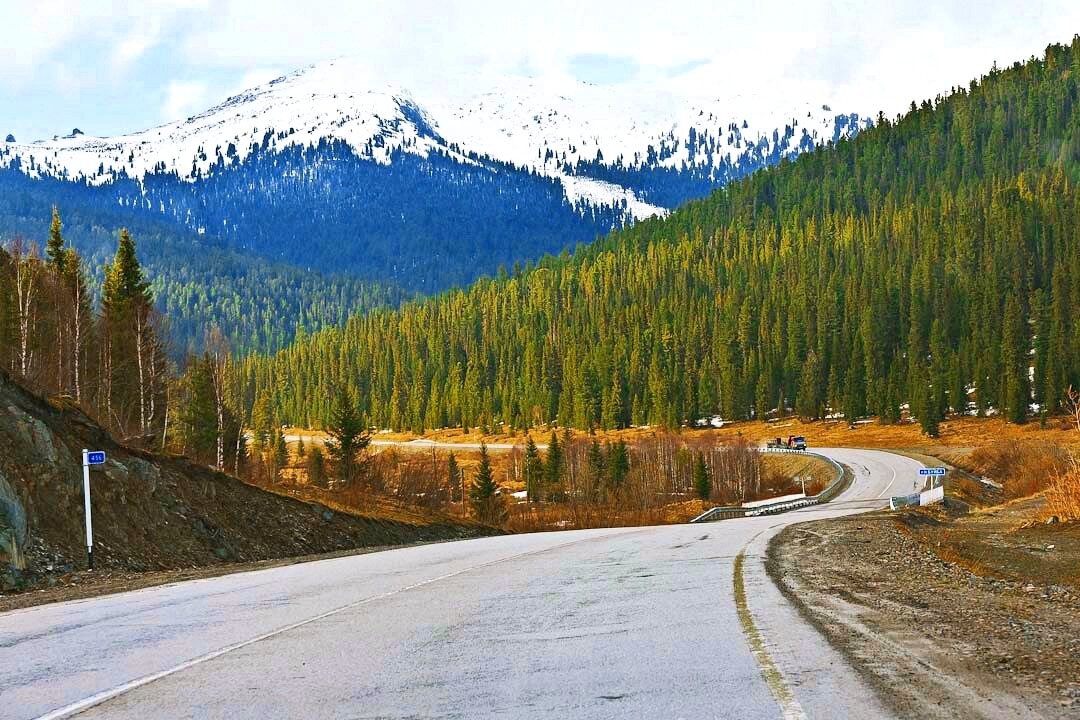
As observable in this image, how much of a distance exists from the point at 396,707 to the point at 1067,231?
523 ft

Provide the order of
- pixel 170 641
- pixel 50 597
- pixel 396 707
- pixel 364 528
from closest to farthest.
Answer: pixel 396 707, pixel 170 641, pixel 50 597, pixel 364 528

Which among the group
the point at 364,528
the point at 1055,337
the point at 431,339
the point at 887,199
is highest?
the point at 887,199

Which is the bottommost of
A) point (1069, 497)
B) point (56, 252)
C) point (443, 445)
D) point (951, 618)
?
point (1069, 497)

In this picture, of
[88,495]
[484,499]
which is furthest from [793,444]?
[88,495]

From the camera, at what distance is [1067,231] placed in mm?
140125

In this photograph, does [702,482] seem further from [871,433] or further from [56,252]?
[56,252]

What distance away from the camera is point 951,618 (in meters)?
9.43

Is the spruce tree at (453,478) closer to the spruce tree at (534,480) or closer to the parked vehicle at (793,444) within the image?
the spruce tree at (534,480)

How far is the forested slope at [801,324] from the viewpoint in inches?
4847

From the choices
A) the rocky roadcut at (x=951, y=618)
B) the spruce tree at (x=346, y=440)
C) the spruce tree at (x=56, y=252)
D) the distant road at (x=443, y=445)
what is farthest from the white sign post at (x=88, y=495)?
the distant road at (x=443, y=445)

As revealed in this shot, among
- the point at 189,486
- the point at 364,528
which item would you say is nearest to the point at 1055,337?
the point at 364,528

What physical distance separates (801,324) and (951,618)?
139358 mm

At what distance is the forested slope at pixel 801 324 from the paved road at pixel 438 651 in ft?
343

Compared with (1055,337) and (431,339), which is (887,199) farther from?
(431,339)
